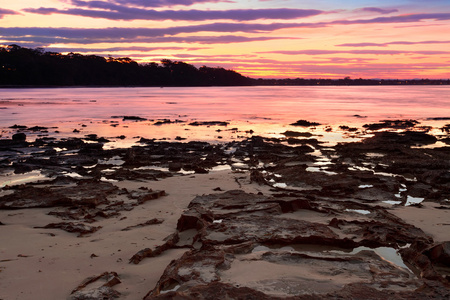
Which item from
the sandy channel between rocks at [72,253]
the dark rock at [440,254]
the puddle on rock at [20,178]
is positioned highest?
the dark rock at [440,254]

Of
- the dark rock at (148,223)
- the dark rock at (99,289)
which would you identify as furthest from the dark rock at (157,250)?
the dark rock at (148,223)

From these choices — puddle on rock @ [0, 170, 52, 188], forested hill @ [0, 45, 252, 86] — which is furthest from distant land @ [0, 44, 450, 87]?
puddle on rock @ [0, 170, 52, 188]

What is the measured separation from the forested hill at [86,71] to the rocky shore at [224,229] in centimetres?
10824

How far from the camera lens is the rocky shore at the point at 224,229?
4.26 m

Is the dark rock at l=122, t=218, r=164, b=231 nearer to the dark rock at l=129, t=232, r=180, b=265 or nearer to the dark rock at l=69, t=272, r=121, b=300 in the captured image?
the dark rock at l=129, t=232, r=180, b=265

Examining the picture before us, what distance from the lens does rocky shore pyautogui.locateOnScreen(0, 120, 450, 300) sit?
426 centimetres

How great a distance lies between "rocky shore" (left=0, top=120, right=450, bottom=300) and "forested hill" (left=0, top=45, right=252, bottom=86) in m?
108

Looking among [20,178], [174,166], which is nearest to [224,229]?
[174,166]

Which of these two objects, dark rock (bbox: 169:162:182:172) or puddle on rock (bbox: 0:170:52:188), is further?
dark rock (bbox: 169:162:182:172)

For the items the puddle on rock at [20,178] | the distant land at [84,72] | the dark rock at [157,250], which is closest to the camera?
the dark rock at [157,250]

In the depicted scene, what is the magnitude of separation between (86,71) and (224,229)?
133 meters

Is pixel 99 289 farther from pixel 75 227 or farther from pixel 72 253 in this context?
pixel 75 227

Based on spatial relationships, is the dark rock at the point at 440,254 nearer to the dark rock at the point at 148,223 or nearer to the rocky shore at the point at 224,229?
the rocky shore at the point at 224,229

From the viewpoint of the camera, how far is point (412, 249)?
5.27m
